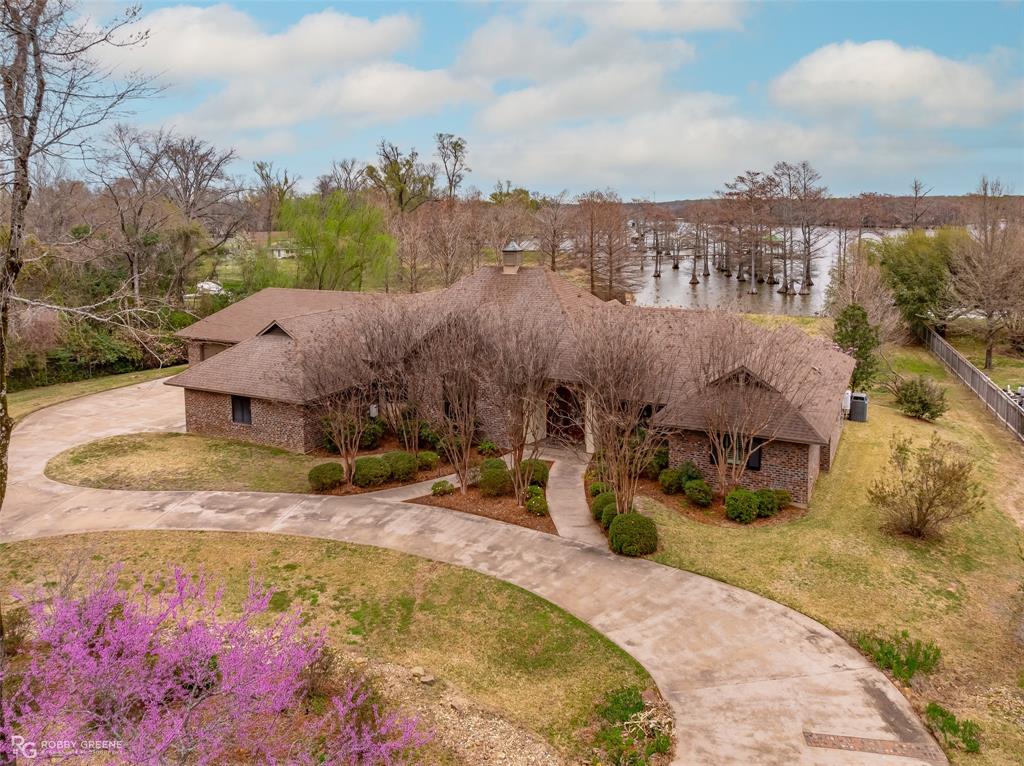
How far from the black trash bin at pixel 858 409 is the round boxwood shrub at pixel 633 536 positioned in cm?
1466

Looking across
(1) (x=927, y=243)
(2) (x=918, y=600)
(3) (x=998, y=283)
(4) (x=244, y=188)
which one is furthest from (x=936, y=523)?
(4) (x=244, y=188)

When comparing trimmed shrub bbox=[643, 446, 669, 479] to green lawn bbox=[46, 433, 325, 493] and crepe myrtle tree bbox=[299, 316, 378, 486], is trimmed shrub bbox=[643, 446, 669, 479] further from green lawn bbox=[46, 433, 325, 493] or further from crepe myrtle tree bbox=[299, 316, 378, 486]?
green lawn bbox=[46, 433, 325, 493]

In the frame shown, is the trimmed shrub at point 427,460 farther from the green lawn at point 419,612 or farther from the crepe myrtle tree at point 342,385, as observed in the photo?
the green lawn at point 419,612

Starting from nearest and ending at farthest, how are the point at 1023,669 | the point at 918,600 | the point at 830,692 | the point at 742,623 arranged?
1. the point at 830,692
2. the point at 1023,669
3. the point at 742,623
4. the point at 918,600

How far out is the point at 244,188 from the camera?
181ft

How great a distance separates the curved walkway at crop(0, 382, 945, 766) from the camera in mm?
9461

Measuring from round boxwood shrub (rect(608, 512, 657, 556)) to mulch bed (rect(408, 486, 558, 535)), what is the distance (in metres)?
1.72

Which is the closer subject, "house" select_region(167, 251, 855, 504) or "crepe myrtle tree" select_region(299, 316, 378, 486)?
"house" select_region(167, 251, 855, 504)

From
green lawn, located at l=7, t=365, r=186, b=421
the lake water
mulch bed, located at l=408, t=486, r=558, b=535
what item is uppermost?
the lake water

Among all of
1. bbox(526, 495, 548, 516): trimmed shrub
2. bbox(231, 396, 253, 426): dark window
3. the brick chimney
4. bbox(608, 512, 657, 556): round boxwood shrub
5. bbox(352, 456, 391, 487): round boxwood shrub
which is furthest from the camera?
the brick chimney

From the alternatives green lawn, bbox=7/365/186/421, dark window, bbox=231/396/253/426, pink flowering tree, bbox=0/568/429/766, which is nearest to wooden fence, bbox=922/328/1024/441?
pink flowering tree, bbox=0/568/429/766

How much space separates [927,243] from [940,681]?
40.2 m

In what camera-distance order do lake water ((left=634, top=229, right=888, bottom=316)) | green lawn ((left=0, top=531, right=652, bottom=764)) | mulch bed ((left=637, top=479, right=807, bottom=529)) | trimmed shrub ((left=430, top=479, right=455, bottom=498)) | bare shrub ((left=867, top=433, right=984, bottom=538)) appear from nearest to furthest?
green lawn ((left=0, top=531, right=652, bottom=764)) < bare shrub ((left=867, top=433, right=984, bottom=538)) < mulch bed ((left=637, top=479, right=807, bottom=529)) < trimmed shrub ((left=430, top=479, right=455, bottom=498)) < lake water ((left=634, top=229, right=888, bottom=316))

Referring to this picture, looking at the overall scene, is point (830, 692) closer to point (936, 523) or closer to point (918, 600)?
point (918, 600)
